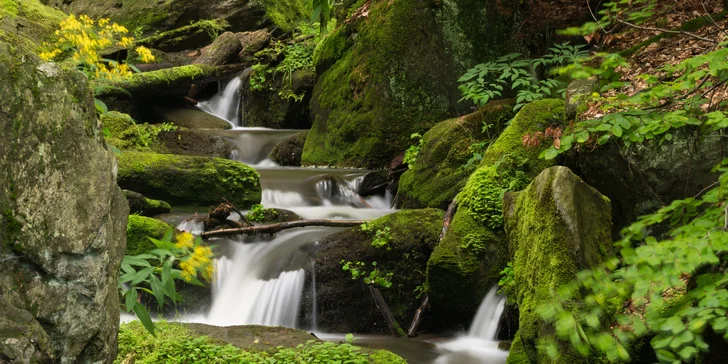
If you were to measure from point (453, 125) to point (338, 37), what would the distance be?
440cm

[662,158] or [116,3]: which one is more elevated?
[116,3]

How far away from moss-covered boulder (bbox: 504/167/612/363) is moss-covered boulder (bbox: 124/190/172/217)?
5.19 meters

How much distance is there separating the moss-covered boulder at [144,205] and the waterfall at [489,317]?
438 centimetres

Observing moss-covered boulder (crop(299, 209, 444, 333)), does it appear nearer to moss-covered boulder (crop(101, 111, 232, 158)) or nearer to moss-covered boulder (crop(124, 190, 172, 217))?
moss-covered boulder (crop(124, 190, 172, 217))

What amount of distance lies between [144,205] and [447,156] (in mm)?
3928

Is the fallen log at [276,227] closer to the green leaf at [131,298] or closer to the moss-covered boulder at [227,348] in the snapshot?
the moss-covered boulder at [227,348]

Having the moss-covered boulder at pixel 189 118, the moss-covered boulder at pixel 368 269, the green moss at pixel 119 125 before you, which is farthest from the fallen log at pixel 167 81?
the moss-covered boulder at pixel 368 269

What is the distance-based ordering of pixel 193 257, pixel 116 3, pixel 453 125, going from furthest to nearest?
1. pixel 116 3
2. pixel 453 125
3. pixel 193 257

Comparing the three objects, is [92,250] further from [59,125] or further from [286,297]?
[286,297]

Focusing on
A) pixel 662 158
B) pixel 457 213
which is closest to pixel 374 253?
pixel 457 213

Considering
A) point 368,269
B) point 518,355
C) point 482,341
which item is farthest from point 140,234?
point 518,355

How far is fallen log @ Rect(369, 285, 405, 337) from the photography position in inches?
262

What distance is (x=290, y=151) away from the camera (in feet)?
41.7

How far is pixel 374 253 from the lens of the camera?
7098mm
